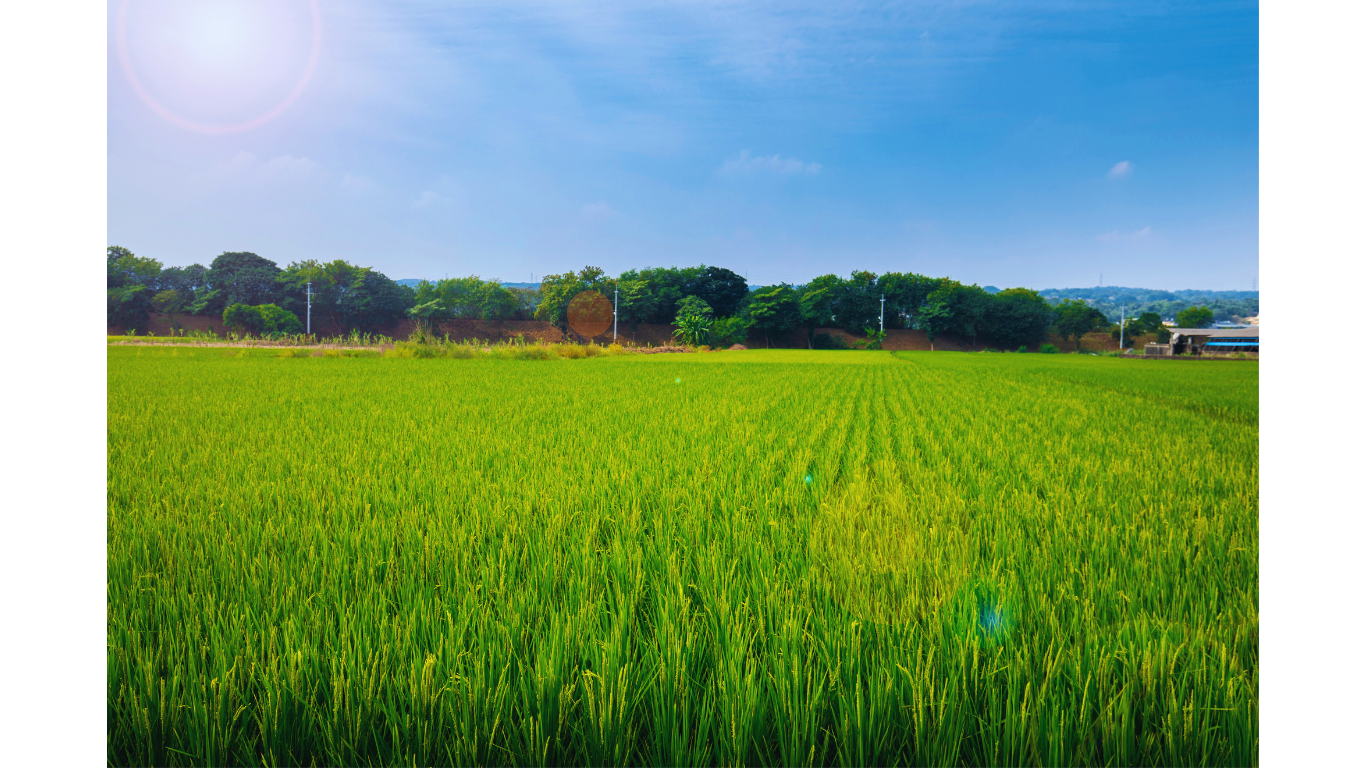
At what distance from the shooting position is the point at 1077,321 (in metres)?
59.1

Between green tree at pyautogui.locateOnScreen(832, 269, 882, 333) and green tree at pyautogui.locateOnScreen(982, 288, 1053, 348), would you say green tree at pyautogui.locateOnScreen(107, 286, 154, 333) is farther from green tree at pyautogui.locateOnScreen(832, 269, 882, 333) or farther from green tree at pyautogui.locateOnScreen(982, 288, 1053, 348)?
green tree at pyautogui.locateOnScreen(982, 288, 1053, 348)

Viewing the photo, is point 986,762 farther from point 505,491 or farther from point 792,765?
point 505,491

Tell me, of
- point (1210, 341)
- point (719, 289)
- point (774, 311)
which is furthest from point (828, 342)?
point (1210, 341)

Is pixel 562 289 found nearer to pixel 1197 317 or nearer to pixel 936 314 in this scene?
pixel 936 314

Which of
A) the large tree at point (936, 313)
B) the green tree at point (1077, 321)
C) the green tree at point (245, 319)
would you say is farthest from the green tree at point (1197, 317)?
the green tree at point (245, 319)

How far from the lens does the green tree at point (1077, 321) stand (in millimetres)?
58875

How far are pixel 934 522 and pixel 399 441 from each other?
447 cm

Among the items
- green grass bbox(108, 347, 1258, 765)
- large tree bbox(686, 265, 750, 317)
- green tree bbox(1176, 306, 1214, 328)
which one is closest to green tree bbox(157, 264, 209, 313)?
large tree bbox(686, 265, 750, 317)

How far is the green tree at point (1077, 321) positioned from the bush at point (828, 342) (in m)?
24.3

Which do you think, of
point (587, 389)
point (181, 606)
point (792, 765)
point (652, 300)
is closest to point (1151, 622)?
point (792, 765)

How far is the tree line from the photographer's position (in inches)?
1612

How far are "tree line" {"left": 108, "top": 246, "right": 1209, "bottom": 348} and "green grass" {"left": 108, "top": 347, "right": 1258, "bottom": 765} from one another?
44.6 meters

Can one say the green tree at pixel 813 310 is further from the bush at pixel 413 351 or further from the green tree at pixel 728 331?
the bush at pixel 413 351

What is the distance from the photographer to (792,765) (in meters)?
1.18
